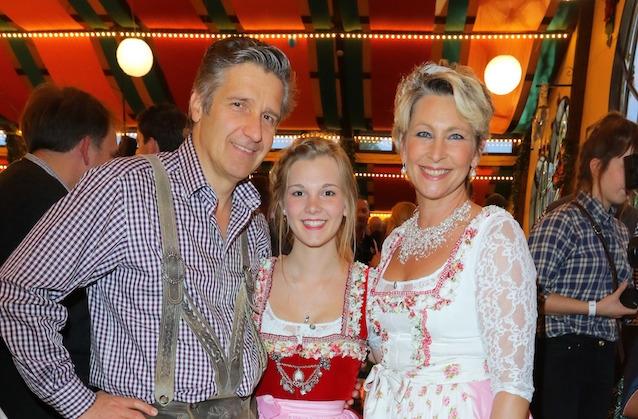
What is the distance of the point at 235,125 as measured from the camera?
5.84 ft

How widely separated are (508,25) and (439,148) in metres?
5.67

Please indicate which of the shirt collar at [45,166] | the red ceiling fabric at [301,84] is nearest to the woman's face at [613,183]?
the shirt collar at [45,166]

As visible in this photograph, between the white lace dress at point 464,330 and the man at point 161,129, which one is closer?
the white lace dress at point 464,330

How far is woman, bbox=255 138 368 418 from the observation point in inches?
83.7

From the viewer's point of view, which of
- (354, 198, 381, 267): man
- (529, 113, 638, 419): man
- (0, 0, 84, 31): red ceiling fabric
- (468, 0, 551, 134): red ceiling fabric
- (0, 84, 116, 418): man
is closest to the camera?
(0, 84, 116, 418): man

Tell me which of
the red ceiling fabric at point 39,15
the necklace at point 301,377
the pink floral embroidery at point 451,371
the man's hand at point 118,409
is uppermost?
the red ceiling fabric at point 39,15

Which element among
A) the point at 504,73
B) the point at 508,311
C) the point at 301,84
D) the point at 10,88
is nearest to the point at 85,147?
the point at 508,311

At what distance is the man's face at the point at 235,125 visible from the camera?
1777 mm

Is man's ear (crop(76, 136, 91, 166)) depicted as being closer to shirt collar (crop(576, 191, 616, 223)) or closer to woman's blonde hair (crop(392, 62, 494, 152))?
woman's blonde hair (crop(392, 62, 494, 152))

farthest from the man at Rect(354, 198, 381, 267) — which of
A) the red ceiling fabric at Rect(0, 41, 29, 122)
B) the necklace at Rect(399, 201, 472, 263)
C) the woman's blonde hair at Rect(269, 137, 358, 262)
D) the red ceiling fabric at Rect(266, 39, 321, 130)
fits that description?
the red ceiling fabric at Rect(0, 41, 29, 122)

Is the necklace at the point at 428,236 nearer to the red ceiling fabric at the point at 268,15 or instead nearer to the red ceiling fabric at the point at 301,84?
the red ceiling fabric at the point at 301,84

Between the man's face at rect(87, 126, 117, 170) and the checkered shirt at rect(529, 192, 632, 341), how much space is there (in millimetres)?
1681

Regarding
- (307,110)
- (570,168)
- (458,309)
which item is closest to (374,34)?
(307,110)

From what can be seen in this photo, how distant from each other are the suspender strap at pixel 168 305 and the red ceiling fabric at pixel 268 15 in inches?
230
